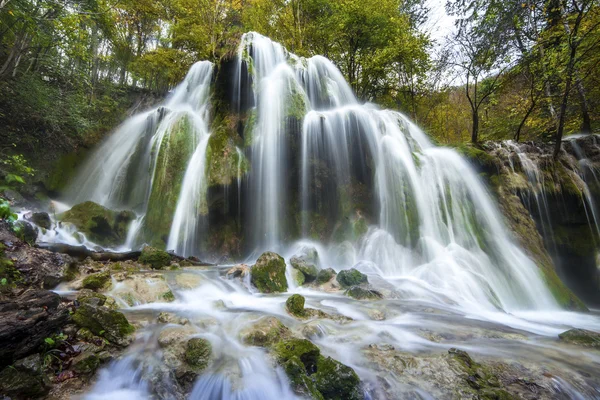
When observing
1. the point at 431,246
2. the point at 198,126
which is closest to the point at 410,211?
the point at 431,246

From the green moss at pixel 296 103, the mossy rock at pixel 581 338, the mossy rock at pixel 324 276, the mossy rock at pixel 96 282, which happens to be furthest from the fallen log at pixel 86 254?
the mossy rock at pixel 581 338

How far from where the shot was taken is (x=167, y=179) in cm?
1043

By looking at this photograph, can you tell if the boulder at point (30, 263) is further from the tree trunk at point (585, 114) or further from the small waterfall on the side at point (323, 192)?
the tree trunk at point (585, 114)

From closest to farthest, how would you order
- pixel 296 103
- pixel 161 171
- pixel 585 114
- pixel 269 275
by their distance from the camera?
pixel 269 275, pixel 161 171, pixel 296 103, pixel 585 114

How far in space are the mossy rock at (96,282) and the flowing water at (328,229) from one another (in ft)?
3.08

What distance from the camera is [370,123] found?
1080 cm

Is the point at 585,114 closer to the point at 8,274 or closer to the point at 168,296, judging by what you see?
Answer: the point at 168,296

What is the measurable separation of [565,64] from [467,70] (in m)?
4.06

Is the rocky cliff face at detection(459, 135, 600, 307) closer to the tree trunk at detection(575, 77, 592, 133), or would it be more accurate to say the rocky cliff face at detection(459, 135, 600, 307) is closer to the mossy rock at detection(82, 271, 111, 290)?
the tree trunk at detection(575, 77, 592, 133)

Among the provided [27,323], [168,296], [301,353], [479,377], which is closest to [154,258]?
[168,296]

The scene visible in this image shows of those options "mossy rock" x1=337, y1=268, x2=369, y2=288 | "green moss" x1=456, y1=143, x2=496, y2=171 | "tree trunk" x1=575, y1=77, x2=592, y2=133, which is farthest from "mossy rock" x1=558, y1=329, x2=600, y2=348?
"tree trunk" x1=575, y1=77, x2=592, y2=133

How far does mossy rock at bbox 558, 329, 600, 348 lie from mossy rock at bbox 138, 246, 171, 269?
25.9 ft

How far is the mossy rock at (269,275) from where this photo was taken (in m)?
6.18

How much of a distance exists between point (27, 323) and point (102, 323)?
0.70m
